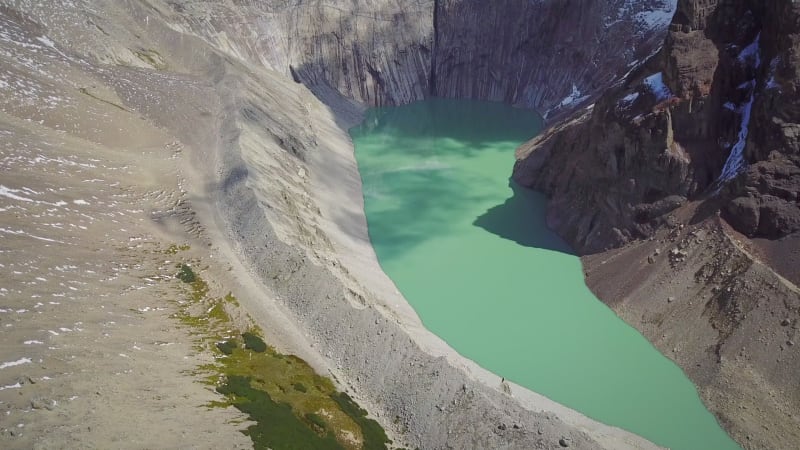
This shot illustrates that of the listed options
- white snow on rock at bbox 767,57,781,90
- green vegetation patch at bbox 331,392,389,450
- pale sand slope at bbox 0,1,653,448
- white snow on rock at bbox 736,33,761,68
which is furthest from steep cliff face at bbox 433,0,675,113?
green vegetation patch at bbox 331,392,389,450

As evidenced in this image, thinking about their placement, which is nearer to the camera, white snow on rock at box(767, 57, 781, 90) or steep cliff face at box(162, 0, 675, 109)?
white snow on rock at box(767, 57, 781, 90)

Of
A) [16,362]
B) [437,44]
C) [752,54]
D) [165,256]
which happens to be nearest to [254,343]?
Answer: [165,256]

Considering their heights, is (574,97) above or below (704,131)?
below

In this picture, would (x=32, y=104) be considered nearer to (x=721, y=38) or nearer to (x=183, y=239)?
(x=183, y=239)

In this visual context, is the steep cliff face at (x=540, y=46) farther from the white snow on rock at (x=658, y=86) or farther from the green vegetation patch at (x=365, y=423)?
the green vegetation patch at (x=365, y=423)

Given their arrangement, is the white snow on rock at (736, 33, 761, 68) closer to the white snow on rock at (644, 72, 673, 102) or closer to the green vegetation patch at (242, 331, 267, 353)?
the white snow on rock at (644, 72, 673, 102)

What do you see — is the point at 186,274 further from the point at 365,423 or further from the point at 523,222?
the point at 523,222

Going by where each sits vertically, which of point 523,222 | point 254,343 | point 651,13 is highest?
point 651,13
